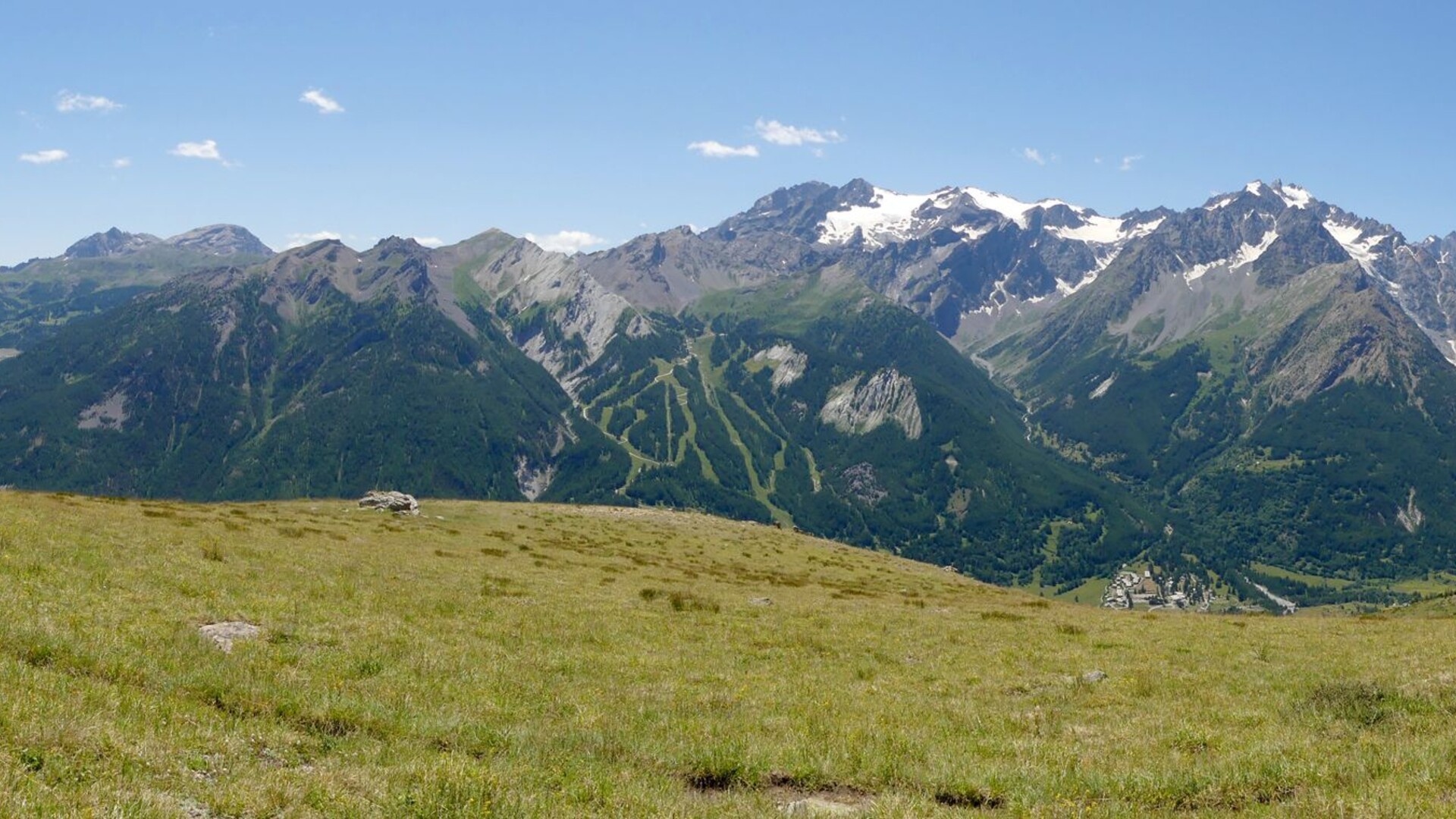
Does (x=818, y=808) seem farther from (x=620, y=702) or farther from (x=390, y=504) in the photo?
(x=390, y=504)

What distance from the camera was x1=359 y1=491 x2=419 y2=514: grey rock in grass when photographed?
79312 millimetres

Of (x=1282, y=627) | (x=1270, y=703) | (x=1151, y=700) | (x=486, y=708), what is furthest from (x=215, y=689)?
(x=1282, y=627)

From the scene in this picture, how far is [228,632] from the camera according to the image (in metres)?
22.7

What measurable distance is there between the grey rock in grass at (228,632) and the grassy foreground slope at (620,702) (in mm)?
441

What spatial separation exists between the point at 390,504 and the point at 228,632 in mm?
60794

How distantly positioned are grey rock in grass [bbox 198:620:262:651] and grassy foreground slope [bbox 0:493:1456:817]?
44cm

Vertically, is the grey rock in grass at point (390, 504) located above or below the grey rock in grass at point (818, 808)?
below

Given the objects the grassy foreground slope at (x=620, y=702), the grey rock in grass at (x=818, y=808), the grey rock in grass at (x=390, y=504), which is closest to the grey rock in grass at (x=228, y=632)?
the grassy foreground slope at (x=620, y=702)

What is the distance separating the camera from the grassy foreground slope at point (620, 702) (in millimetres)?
12141

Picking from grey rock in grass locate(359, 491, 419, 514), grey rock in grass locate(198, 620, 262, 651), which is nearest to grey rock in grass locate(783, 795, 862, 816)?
grey rock in grass locate(198, 620, 262, 651)

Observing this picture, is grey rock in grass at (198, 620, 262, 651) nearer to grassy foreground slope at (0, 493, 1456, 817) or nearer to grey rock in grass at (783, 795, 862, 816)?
grassy foreground slope at (0, 493, 1456, 817)

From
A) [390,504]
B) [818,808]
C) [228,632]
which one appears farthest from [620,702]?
[390,504]

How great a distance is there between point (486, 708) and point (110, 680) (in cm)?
744

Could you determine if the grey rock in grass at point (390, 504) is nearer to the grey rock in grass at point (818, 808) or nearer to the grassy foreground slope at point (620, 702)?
the grassy foreground slope at point (620, 702)
